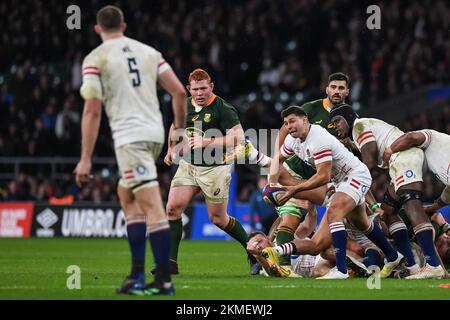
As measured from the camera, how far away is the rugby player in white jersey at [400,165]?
1130 centimetres

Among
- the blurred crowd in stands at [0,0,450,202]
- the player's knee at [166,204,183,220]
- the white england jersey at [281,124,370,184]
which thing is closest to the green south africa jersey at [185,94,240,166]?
the player's knee at [166,204,183,220]

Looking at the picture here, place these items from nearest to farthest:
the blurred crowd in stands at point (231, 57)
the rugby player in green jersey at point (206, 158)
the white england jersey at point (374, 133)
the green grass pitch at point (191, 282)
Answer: the green grass pitch at point (191, 282) < the white england jersey at point (374, 133) < the rugby player in green jersey at point (206, 158) < the blurred crowd in stands at point (231, 57)

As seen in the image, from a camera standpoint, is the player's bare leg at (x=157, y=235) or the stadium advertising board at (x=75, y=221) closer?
the player's bare leg at (x=157, y=235)

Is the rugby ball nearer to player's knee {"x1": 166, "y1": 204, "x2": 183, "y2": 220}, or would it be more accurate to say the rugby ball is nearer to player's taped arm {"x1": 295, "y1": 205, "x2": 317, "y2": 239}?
player's knee {"x1": 166, "y1": 204, "x2": 183, "y2": 220}

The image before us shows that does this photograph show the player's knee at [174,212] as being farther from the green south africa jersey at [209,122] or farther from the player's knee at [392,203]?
the player's knee at [392,203]

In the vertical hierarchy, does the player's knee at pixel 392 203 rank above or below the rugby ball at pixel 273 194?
below

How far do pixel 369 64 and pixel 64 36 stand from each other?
9.20 metres

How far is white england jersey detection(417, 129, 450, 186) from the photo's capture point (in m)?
11.7

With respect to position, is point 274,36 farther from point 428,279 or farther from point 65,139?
point 428,279

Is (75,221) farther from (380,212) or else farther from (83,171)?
(83,171)

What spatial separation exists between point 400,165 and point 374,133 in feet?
1.64

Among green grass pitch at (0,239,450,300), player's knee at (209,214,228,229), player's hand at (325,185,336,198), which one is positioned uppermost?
player's hand at (325,185,336,198)

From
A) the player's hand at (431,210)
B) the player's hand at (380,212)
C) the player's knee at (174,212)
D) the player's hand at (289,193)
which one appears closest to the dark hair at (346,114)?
the player's hand at (380,212)
